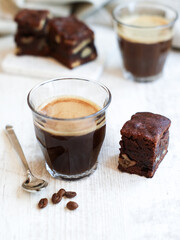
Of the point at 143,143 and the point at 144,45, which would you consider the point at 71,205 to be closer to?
the point at 143,143

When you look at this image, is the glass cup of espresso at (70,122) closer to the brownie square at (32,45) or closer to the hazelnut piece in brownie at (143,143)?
the hazelnut piece in brownie at (143,143)

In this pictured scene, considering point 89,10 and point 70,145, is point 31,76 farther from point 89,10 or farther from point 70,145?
point 70,145

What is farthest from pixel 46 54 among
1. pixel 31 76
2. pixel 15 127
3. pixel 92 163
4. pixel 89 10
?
pixel 92 163

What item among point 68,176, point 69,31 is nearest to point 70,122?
point 68,176

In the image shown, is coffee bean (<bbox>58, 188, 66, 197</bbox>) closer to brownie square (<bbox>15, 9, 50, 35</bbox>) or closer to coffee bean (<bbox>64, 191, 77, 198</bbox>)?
coffee bean (<bbox>64, 191, 77, 198</bbox>)

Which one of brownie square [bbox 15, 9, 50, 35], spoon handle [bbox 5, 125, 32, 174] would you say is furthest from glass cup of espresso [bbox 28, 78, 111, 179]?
brownie square [bbox 15, 9, 50, 35]
